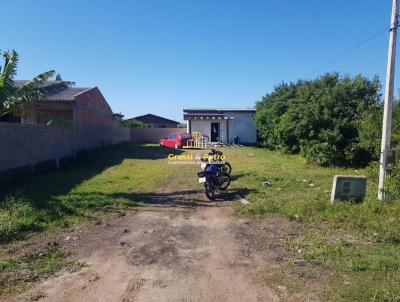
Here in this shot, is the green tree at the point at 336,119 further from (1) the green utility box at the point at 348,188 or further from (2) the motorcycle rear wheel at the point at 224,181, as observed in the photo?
(2) the motorcycle rear wheel at the point at 224,181

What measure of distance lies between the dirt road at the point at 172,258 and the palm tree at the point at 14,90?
18.9 ft

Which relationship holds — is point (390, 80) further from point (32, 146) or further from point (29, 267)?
point (32, 146)

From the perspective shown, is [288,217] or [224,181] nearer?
[288,217]

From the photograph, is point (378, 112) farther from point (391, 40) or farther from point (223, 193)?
point (223, 193)

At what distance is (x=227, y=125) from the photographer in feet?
115

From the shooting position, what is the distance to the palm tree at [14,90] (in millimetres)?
10523

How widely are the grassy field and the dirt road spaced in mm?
322

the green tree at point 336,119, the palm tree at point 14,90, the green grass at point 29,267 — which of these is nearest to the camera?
the green grass at point 29,267

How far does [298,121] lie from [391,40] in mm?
10522

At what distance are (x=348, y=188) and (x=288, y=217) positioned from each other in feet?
6.27

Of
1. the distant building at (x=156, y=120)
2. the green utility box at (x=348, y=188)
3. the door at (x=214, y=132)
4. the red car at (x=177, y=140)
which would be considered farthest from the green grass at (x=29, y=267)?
the distant building at (x=156, y=120)

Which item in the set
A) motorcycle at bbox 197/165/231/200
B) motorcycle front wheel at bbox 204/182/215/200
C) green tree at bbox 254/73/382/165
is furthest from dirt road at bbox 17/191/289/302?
green tree at bbox 254/73/382/165

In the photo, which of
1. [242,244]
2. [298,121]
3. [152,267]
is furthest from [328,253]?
[298,121]

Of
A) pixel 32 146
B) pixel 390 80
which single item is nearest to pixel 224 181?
pixel 390 80
